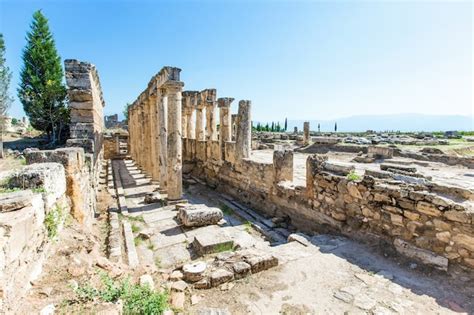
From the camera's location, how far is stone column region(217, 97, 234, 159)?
38.7ft

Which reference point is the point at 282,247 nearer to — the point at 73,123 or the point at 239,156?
the point at 239,156

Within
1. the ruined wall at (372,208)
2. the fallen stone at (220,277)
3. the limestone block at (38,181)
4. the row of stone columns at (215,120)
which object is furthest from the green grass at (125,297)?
the row of stone columns at (215,120)

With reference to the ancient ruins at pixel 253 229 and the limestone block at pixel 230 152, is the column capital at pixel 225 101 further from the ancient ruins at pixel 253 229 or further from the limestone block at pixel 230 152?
the limestone block at pixel 230 152

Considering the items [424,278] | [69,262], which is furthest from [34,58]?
[424,278]

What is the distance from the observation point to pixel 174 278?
407 centimetres

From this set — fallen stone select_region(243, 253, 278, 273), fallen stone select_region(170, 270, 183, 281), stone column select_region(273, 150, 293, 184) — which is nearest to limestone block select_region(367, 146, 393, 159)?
stone column select_region(273, 150, 293, 184)

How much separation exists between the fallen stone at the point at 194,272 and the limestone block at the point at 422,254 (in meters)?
3.63

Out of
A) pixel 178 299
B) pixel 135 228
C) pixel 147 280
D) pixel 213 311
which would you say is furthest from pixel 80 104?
pixel 213 311

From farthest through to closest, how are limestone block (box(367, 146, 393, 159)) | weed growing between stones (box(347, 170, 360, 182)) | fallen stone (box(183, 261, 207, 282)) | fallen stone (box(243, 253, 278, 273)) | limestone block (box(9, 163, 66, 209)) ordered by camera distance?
limestone block (box(367, 146, 393, 159))
weed growing between stones (box(347, 170, 360, 182))
fallen stone (box(243, 253, 278, 273))
fallen stone (box(183, 261, 207, 282))
limestone block (box(9, 163, 66, 209))

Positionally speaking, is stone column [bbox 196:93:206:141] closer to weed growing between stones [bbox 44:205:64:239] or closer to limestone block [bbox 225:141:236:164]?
limestone block [bbox 225:141:236:164]

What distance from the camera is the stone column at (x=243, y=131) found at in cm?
1035

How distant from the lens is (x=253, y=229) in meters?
7.23

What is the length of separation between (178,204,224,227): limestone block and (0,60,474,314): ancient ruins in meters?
0.03

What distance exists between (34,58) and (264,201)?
2395cm
